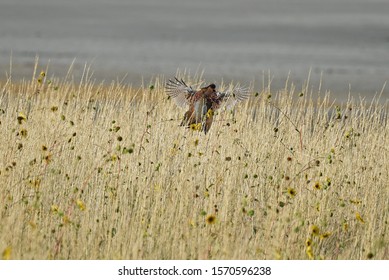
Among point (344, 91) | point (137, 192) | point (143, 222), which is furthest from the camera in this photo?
point (344, 91)

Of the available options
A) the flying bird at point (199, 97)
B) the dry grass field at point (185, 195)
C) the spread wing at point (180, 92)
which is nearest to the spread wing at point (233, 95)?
the flying bird at point (199, 97)

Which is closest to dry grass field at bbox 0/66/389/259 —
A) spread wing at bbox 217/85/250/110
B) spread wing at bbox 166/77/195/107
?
spread wing at bbox 217/85/250/110

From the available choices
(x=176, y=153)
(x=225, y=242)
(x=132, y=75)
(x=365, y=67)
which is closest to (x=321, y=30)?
(x=365, y=67)

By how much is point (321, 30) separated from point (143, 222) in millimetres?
29643

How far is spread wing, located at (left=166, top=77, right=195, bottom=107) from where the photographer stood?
8.55 metres

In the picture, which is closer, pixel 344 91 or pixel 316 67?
pixel 344 91

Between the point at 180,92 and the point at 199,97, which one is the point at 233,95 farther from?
the point at 180,92

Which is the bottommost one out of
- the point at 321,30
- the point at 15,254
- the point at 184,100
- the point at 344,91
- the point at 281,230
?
the point at 15,254

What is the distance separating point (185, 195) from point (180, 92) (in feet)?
3.61

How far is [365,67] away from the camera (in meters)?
24.5

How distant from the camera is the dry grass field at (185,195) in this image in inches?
278

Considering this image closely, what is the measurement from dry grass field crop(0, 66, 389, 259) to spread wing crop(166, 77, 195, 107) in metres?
0.30

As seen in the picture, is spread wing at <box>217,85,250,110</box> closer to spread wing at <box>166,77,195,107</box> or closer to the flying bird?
the flying bird
